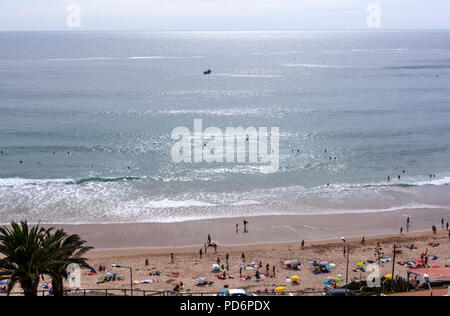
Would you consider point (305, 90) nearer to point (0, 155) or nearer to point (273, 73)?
point (273, 73)

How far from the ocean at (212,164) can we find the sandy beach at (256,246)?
6.33 ft

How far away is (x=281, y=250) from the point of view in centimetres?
3406

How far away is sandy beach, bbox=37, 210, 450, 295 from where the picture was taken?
29.4 metres

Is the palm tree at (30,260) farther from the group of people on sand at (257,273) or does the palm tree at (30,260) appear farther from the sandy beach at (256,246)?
the group of people on sand at (257,273)

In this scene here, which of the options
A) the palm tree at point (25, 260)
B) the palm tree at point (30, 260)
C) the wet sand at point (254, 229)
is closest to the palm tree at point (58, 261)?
the palm tree at point (30, 260)

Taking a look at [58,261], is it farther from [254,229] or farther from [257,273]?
[254,229]

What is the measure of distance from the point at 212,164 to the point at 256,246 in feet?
63.9

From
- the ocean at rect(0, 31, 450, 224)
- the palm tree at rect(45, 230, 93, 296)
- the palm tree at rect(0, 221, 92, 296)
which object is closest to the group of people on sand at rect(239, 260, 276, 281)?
the ocean at rect(0, 31, 450, 224)

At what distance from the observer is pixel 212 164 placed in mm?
53250

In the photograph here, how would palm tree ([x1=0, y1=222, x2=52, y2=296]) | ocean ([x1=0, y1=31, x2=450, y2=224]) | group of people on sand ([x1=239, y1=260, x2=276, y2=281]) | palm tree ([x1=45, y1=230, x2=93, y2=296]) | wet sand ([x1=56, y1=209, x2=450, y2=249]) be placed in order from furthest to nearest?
ocean ([x1=0, y1=31, x2=450, y2=224]) → wet sand ([x1=56, y1=209, x2=450, y2=249]) → group of people on sand ([x1=239, y1=260, x2=276, y2=281]) → palm tree ([x1=45, y1=230, x2=93, y2=296]) → palm tree ([x1=0, y1=222, x2=52, y2=296])

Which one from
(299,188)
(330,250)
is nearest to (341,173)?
(299,188)

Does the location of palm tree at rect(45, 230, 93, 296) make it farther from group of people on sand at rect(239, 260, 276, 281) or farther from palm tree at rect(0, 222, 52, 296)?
group of people on sand at rect(239, 260, 276, 281)

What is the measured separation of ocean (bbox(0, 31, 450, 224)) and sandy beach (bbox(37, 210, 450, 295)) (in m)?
1.93
